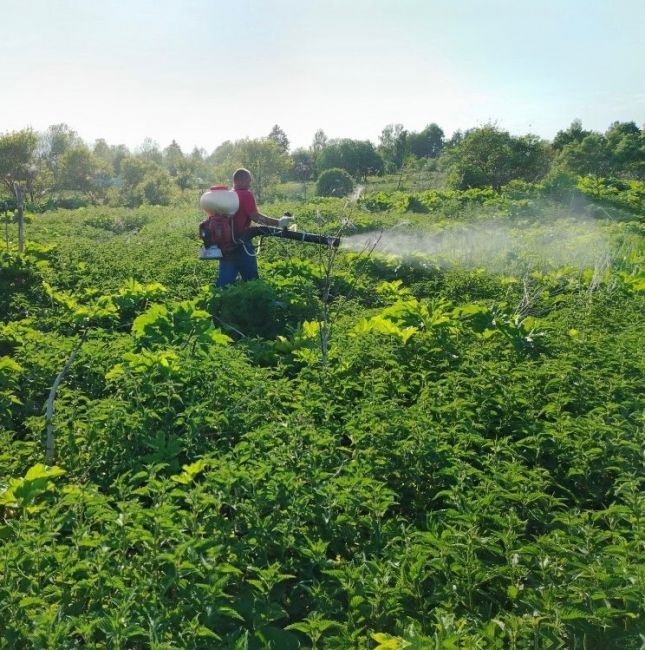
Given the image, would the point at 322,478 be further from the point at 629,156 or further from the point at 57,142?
the point at 57,142

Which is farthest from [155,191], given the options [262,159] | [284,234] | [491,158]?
[284,234]

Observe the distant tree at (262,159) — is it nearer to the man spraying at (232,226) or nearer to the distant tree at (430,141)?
the man spraying at (232,226)

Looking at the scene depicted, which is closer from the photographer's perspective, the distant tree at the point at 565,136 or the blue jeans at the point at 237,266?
the blue jeans at the point at 237,266

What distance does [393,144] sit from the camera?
40.7 metres

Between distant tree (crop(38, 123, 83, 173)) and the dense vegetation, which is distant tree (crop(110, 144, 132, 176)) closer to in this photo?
distant tree (crop(38, 123, 83, 173))

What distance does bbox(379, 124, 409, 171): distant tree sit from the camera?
38.4 meters

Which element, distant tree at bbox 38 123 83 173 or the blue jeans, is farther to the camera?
distant tree at bbox 38 123 83 173

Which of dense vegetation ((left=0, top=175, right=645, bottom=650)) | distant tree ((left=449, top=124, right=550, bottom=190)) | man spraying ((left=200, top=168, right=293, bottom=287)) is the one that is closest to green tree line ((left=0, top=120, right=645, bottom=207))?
distant tree ((left=449, top=124, right=550, bottom=190))

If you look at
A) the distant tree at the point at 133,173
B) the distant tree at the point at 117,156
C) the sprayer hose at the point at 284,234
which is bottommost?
the sprayer hose at the point at 284,234

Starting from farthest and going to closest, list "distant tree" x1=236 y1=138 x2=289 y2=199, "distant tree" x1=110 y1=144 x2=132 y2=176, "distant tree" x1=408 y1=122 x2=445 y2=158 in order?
"distant tree" x1=408 y1=122 x2=445 y2=158 < "distant tree" x1=110 y1=144 x2=132 y2=176 < "distant tree" x1=236 y1=138 x2=289 y2=199

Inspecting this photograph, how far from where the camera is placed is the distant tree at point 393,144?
38412mm

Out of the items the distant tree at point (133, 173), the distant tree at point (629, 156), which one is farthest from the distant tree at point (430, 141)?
the distant tree at point (629, 156)

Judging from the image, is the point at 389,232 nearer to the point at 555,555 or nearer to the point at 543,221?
the point at 543,221

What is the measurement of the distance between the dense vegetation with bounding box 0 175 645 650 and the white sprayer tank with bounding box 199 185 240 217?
0.93 metres
